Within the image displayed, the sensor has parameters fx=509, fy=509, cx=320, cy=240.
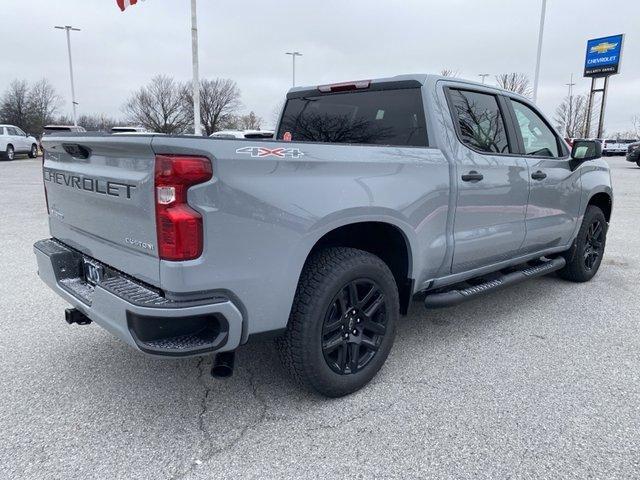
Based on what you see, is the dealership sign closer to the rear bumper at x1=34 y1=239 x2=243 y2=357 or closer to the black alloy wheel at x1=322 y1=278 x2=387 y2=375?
the black alloy wheel at x1=322 y1=278 x2=387 y2=375

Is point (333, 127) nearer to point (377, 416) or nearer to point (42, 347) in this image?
point (377, 416)

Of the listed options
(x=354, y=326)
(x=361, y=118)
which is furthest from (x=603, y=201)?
(x=354, y=326)

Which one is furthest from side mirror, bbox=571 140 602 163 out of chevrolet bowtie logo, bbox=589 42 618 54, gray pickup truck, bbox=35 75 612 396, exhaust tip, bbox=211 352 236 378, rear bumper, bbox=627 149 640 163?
chevrolet bowtie logo, bbox=589 42 618 54

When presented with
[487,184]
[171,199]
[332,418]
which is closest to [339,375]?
[332,418]

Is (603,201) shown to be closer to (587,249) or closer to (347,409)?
(587,249)

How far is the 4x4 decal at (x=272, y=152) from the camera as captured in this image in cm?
229

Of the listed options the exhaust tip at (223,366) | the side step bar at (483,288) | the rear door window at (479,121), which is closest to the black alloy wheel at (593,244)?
the side step bar at (483,288)

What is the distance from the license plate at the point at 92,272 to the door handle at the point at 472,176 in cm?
230

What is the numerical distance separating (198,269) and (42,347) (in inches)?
80.9

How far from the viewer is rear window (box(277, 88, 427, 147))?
3.40 meters

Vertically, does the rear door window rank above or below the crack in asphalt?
above

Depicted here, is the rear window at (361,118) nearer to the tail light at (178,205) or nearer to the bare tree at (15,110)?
the tail light at (178,205)

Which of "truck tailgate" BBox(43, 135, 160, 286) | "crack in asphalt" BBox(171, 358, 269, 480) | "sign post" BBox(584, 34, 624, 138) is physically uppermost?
"sign post" BBox(584, 34, 624, 138)

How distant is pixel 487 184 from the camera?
3.58m
